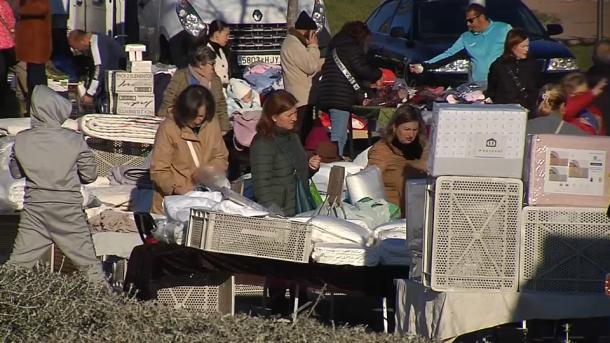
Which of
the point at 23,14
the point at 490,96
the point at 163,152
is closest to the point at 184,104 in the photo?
the point at 163,152

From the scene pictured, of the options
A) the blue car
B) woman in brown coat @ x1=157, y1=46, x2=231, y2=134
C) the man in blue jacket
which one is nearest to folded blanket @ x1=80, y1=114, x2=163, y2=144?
woman in brown coat @ x1=157, y1=46, x2=231, y2=134

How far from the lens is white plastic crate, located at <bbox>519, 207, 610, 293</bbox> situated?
24.2ft

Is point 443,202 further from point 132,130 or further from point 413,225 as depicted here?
point 132,130

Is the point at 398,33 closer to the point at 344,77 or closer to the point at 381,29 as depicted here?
A: the point at 381,29

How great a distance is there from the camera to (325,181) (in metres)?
10.6

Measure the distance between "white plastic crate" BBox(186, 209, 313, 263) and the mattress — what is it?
139 cm

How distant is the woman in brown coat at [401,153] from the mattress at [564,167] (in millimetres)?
2677

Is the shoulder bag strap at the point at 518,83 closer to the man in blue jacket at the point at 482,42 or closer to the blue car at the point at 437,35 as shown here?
the man in blue jacket at the point at 482,42

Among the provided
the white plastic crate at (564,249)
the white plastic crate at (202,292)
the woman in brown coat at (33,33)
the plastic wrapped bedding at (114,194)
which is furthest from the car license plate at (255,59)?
the white plastic crate at (564,249)

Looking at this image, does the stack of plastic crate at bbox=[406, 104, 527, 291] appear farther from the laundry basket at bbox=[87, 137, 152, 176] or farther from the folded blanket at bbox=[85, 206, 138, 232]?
the laundry basket at bbox=[87, 137, 152, 176]

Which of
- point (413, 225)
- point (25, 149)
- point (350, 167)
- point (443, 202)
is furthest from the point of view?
point (350, 167)

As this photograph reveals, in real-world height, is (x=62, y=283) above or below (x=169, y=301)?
above

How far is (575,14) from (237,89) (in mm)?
20793

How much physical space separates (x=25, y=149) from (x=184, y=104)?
4.14ft
